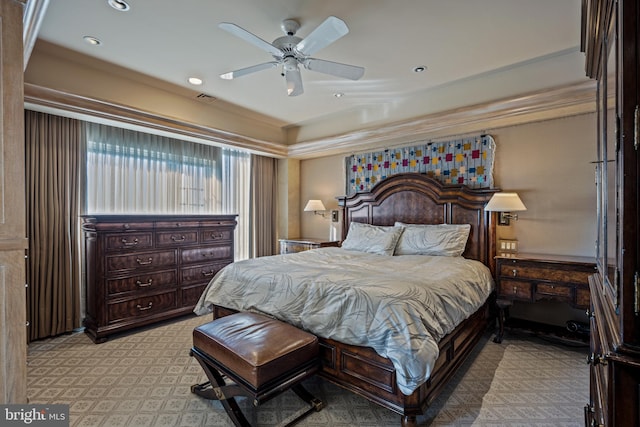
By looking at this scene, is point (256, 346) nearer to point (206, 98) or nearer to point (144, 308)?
point (144, 308)

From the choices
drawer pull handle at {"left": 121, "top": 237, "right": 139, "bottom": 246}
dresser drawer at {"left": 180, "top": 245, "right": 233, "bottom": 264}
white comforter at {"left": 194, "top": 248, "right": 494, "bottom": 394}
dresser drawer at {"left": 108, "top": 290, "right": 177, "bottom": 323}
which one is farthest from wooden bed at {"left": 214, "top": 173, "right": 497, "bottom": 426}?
drawer pull handle at {"left": 121, "top": 237, "right": 139, "bottom": 246}

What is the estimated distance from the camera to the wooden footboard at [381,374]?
6.15 feet

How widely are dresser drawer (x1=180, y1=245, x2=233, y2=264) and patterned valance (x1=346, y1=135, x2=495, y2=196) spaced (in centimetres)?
218

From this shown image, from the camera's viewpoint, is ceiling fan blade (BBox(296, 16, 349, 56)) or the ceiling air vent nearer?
ceiling fan blade (BBox(296, 16, 349, 56))

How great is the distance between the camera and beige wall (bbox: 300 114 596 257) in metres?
3.23

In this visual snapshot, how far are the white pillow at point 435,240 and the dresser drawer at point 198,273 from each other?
8.35 ft

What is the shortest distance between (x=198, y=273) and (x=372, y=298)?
116 inches

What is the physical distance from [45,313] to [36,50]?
105 inches

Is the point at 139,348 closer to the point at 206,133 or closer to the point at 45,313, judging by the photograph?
the point at 45,313

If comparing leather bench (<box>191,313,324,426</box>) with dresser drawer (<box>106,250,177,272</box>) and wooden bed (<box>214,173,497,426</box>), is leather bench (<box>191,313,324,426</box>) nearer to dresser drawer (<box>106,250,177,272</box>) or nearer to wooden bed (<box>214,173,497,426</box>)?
wooden bed (<box>214,173,497,426</box>)

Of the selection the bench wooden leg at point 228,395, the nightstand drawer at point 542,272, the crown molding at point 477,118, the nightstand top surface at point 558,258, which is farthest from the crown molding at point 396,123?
the bench wooden leg at point 228,395

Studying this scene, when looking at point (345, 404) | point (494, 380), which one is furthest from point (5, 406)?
point (494, 380)

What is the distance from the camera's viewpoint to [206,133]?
4352mm

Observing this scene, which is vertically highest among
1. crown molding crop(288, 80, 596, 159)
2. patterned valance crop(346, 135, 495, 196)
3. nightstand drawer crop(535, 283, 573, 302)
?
crown molding crop(288, 80, 596, 159)
